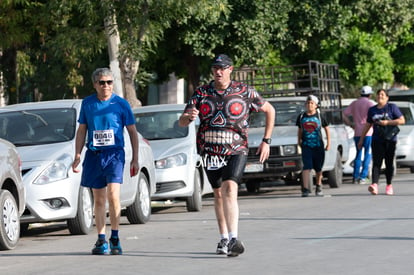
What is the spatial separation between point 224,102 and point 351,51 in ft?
112

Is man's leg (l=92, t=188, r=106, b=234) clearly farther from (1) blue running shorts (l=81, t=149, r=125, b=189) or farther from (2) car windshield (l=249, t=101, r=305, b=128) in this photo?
(2) car windshield (l=249, t=101, r=305, b=128)

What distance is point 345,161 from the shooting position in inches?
964

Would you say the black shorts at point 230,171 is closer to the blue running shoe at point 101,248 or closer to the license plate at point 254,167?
the blue running shoe at point 101,248

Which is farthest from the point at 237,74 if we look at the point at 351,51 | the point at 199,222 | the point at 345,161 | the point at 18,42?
the point at 351,51

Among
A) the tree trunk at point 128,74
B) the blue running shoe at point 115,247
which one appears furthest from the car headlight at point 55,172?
the tree trunk at point 128,74

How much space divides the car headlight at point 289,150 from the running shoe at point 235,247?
9.91m

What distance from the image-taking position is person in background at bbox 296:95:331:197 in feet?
64.2

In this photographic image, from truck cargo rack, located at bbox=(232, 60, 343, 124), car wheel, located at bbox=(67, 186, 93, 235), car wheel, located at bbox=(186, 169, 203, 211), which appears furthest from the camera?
truck cargo rack, located at bbox=(232, 60, 343, 124)

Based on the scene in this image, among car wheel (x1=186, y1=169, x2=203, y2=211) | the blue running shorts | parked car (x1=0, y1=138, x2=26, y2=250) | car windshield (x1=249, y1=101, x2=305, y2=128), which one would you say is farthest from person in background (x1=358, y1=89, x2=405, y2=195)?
the blue running shorts

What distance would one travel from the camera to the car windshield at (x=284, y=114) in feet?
70.0

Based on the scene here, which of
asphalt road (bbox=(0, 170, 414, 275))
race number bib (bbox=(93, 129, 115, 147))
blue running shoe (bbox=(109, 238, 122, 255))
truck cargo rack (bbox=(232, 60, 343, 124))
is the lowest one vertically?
asphalt road (bbox=(0, 170, 414, 275))

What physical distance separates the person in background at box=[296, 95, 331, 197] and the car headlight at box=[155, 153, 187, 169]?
3.21 metres

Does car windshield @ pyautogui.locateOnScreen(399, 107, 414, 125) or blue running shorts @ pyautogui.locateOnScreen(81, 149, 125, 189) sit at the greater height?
car windshield @ pyautogui.locateOnScreen(399, 107, 414, 125)

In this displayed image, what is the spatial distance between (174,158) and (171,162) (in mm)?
79
